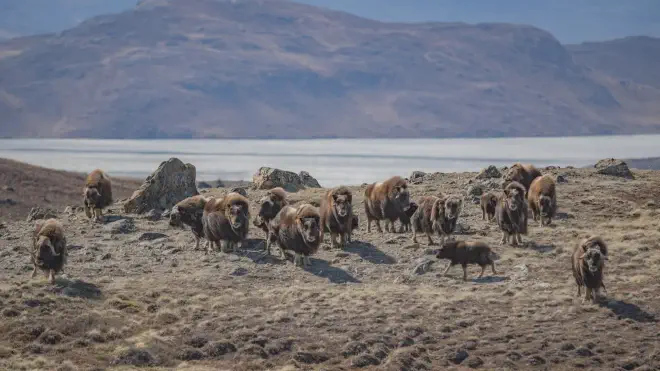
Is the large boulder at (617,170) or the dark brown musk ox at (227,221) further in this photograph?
the large boulder at (617,170)

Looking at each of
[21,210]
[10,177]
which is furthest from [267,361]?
[10,177]

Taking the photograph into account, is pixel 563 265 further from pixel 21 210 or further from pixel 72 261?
pixel 21 210

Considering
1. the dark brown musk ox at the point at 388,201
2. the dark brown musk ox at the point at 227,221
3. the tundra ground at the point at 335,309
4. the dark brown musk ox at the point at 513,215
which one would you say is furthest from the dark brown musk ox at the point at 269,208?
the dark brown musk ox at the point at 513,215

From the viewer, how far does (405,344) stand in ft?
57.8

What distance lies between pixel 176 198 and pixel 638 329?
19064mm

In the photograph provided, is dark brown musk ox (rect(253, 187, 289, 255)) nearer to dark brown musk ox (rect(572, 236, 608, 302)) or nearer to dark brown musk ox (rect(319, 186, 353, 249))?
dark brown musk ox (rect(319, 186, 353, 249))

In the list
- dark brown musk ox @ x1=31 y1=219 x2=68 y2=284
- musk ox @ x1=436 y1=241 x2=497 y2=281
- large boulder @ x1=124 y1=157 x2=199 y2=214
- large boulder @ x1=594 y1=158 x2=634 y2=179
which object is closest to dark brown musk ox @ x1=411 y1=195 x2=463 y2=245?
musk ox @ x1=436 y1=241 x2=497 y2=281

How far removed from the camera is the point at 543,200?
27.0m

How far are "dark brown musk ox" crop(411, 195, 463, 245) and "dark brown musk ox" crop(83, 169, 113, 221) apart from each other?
10.9 metres

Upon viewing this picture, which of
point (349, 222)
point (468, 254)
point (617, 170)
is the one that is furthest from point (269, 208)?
point (617, 170)

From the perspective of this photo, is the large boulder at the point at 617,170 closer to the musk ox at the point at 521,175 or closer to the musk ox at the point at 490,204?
the musk ox at the point at 521,175

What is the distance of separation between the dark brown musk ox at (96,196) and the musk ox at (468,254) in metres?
13.2

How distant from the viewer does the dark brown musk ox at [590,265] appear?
62.3ft

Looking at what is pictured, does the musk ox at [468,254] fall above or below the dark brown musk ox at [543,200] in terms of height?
below
